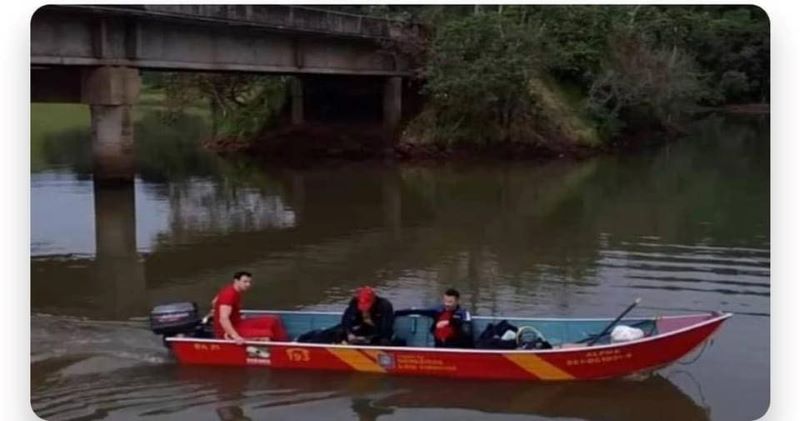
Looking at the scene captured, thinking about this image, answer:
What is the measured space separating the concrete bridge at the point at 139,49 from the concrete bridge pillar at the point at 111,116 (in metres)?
0.02

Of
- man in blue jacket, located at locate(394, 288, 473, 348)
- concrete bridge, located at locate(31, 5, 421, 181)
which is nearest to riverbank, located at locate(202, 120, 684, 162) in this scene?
concrete bridge, located at locate(31, 5, 421, 181)

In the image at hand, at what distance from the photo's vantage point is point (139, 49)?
17.2 metres

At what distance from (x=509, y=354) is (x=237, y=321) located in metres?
2.47

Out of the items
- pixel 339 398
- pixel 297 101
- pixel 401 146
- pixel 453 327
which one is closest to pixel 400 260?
pixel 453 327

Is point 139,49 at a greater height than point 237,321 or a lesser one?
greater

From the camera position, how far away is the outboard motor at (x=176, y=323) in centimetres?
961

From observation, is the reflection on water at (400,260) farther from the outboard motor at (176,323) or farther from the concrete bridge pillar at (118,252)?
the outboard motor at (176,323)

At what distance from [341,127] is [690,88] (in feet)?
28.5

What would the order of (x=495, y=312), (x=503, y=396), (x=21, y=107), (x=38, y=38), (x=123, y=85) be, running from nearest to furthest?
(x=21, y=107) → (x=503, y=396) → (x=495, y=312) → (x=38, y=38) → (x=123, y=85)

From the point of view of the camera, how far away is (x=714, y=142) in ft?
88.0

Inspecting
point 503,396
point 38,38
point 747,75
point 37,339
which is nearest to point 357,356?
point 503,396

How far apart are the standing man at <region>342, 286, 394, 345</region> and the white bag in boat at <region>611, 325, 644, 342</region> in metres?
1.88

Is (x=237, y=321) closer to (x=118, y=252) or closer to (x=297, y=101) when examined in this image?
(x=118, y=252)

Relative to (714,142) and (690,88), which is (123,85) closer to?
(690,88)
